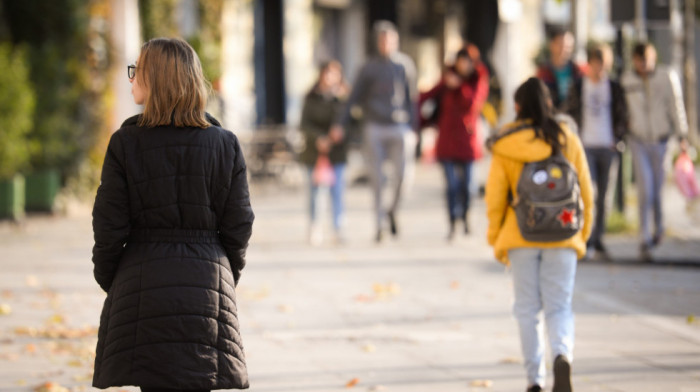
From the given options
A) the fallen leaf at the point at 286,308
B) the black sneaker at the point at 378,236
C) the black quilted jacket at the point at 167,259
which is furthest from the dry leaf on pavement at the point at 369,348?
the black sneaker at the point at 378,236

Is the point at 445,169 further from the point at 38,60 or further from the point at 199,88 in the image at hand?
the point at 199,88

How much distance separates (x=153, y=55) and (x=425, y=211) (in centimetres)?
1158

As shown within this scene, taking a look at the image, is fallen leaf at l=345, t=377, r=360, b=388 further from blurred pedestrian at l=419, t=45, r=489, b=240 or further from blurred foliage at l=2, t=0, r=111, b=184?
blurred foliage at l=2, t=0, r=111, b=184

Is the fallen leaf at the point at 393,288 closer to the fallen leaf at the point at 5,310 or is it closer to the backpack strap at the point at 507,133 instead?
the fallen leaf at the point at 5,310

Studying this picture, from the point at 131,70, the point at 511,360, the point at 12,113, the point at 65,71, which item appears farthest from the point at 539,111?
the point at 65,71

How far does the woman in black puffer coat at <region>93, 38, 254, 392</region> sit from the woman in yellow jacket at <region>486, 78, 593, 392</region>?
75.7 inches

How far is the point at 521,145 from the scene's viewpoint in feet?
18.4

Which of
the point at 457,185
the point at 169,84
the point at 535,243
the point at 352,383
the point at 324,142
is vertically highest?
the point at 169,84

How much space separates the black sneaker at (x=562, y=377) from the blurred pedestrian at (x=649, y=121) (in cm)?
504

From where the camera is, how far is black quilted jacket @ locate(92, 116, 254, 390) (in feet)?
13.0

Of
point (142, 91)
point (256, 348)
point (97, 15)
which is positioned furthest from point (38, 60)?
point (142, 91)

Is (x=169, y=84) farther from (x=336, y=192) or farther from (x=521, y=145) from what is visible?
(x=336, y=192)

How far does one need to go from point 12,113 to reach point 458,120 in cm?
521

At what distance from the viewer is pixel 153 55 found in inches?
158
